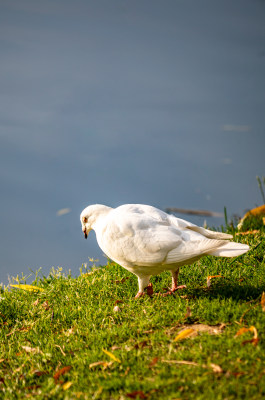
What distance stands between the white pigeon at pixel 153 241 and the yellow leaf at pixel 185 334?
590mm

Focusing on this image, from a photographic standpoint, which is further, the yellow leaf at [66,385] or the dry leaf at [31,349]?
the dry leaf at [31,349]

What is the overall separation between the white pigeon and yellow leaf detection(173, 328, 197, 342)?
590mm

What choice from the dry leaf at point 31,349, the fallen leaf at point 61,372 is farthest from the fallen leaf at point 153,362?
the dry leaf at point 31,349

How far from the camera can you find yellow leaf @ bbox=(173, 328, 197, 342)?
319cm

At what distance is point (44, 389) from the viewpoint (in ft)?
9.79

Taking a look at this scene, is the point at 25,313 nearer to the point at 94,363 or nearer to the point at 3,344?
the point at 3,344

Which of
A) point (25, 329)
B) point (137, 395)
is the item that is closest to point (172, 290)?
point (25, 329)

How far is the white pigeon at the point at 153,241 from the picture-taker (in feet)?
11.5

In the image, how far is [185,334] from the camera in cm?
322

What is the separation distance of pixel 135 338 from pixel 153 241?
0.82 m

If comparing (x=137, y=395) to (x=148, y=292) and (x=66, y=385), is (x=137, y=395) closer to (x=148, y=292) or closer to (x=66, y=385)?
(x=66, y=385)

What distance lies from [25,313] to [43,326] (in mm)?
458

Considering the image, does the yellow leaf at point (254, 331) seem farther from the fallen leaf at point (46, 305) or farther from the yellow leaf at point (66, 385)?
the fallen leaf at point (46, 305)

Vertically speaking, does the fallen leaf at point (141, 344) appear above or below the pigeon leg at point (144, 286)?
below
